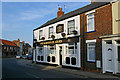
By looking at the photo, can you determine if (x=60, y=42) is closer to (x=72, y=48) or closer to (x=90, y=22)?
(x=72, y=48)

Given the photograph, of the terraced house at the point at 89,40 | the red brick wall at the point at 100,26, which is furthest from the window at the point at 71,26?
the red brick wall at the point at 100,26

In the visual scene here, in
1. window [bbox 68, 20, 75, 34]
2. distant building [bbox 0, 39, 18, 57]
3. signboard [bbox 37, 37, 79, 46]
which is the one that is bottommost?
distant building [bbox 0, 39, 18, 57]

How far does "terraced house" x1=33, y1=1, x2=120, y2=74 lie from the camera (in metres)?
12.4

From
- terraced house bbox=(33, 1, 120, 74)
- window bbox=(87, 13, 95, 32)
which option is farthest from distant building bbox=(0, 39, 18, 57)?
window bbox=(87, 13, 95, 32)

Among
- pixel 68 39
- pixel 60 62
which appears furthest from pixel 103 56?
pixel 60 62

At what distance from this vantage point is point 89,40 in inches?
577

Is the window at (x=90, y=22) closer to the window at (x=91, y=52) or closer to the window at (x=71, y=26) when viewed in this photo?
the window at (x=91, y=52)

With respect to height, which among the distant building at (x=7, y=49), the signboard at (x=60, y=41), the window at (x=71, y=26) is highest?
the window at (x=71, y=26)

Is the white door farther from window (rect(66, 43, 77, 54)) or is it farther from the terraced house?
window (rect(66, 43, 77, 54))

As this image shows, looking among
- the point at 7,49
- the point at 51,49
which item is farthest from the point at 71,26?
the point at 7,49

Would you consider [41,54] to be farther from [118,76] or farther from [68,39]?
[118,76]

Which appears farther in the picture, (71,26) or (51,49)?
(51,49)

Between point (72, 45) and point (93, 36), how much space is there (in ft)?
11.0

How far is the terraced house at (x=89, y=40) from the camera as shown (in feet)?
40.6
